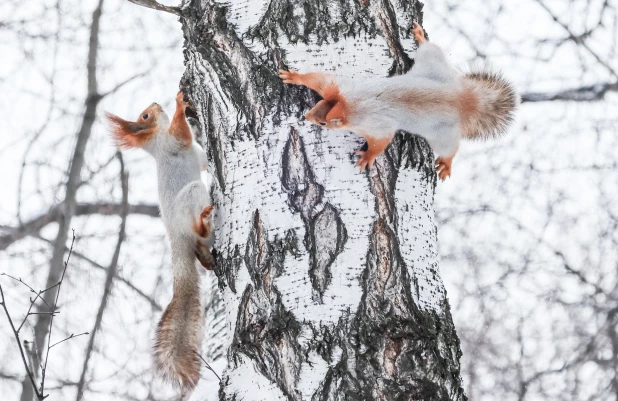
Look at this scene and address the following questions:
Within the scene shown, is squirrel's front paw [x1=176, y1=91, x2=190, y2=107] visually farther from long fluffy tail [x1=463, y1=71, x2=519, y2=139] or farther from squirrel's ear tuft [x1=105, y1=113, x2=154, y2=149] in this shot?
long fluffy tail [x1=463, y1=71, x2=519, y2=139]

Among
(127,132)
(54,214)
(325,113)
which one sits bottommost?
(325,113)

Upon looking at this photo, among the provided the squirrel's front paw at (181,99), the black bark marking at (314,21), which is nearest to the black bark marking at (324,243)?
the black bark marking at (314,21)

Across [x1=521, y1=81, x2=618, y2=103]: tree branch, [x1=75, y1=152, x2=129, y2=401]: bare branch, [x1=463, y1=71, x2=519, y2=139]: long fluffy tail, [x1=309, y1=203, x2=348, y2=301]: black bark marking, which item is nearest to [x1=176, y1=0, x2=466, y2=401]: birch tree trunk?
[x1=309, y1=203, x2=348, y2=301]: black bark marking

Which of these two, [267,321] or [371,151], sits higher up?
[371,151]

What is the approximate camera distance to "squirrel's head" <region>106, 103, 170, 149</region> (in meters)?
2.98

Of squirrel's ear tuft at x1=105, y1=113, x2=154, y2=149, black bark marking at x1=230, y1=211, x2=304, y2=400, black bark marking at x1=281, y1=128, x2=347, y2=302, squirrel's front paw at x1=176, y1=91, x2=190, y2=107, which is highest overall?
squirrel's ear tuft at x1=105, y1=113, x2=154, y2=149

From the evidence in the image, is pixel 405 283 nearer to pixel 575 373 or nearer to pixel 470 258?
pixel 575 373

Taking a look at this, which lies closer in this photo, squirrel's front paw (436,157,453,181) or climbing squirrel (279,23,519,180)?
climbing squirrel (279,23,519,180)

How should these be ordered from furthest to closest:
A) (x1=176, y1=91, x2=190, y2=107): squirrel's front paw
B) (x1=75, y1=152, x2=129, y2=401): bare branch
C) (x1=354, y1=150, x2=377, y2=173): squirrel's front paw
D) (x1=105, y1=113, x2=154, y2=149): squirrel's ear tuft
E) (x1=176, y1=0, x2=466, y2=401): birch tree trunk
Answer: (x1=105, y1=113, x2=154, y2=149): squirrel's ear tuft
(x1=75, y1=152, x2=129, y2=401): bare branch
(x1=176, y1=91, x2=190, y2=107): squirrel's front paw
(x1=354, y1=150, x2=377, y2=173): squirrel's front paw
(x1=176, y1=0, x2=466, y2=401): birch tree trunk

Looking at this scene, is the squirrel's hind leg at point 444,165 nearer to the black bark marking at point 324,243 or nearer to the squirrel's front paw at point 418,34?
the squirrel's front paw at point 418,34

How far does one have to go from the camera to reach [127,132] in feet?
9.84

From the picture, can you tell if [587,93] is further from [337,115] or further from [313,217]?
[313,217]

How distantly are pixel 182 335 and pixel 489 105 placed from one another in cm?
113

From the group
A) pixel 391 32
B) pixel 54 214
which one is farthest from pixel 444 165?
pixel 54 214
